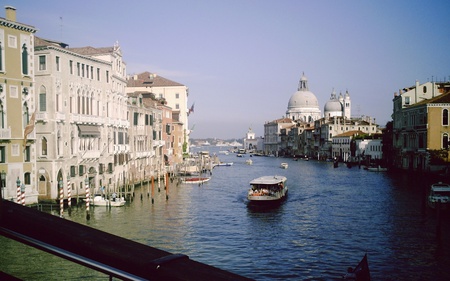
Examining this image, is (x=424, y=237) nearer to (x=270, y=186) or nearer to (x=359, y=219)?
(x=359, y=219)

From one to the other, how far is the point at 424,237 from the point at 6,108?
1887 cm

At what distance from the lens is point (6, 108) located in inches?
822

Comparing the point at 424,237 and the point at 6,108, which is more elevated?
the point at 6,108

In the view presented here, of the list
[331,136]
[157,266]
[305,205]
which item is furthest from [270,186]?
[331,136]

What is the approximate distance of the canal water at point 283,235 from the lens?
13.4 metres

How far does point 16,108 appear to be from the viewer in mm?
21453

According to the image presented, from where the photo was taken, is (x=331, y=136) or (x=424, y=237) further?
(x=331, y=136)

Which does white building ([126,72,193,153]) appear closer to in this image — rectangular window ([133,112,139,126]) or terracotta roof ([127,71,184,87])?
terracotta roof ([127,71,184,87])

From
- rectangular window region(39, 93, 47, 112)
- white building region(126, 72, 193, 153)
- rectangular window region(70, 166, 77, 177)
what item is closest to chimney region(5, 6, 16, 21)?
rectangular window region(39, 93, 47, 112)

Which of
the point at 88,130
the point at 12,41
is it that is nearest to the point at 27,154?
the point at 88,130

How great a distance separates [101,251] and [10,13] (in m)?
23.4

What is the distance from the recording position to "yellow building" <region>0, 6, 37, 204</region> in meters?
20.8

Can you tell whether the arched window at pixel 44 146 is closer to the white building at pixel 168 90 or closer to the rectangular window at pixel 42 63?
the rectangular window at pixel 42 63

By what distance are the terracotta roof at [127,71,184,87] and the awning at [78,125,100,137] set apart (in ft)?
103
